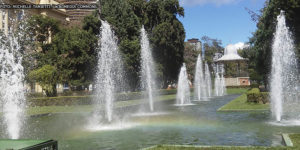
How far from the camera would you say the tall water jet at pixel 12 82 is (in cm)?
1044

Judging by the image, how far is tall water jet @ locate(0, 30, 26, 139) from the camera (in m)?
10.4

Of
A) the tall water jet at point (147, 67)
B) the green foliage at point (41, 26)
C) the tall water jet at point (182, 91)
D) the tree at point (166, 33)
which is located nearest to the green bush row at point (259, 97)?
the tall water jet at point (182, 91)

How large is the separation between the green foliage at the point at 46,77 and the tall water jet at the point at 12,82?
1.38m

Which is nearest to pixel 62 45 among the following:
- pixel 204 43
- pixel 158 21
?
pixel 158 21

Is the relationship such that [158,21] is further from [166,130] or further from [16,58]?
[166,130]

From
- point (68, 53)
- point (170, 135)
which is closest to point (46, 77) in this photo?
point (68, 53)

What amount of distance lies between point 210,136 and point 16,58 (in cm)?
2826

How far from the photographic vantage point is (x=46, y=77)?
30406 millimetres

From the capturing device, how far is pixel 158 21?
44.1m

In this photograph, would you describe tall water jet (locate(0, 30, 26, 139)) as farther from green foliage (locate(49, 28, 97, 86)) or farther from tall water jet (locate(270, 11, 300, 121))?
tall water jet (locate(270, 11, 300, 121))

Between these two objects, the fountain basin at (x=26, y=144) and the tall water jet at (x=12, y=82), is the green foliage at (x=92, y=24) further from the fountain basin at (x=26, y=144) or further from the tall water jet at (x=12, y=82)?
the fountain basin at (x=26, y=144)

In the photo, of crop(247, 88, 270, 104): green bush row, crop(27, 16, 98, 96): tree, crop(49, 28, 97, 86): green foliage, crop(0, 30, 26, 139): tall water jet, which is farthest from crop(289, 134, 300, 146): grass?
crop(49, 28, 97, 86): green foliage

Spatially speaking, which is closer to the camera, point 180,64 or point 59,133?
point 59,133

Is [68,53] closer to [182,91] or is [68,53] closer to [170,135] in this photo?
[182,91]
